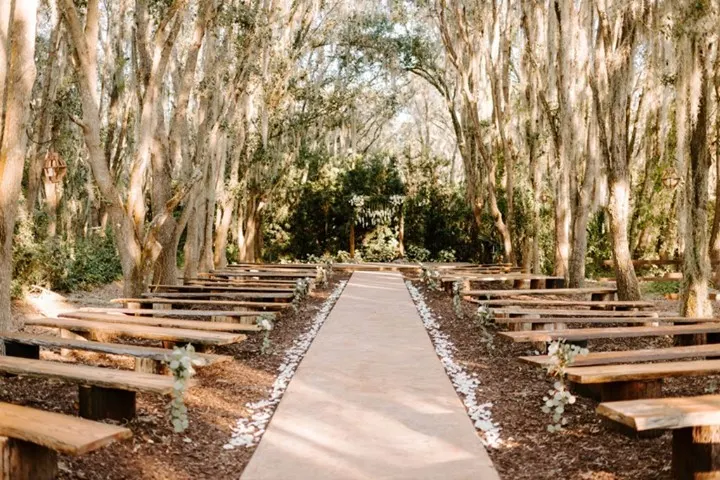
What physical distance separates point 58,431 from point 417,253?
24523 mm

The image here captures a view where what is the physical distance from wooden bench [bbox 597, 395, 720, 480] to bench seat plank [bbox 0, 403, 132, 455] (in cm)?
258

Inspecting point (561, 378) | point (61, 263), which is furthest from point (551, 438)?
point (61, 263)

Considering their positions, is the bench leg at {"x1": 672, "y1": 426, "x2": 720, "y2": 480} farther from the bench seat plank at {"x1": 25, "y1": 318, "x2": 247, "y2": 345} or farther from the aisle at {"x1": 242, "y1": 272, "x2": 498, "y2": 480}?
the bench seat plank at {"x1": 25, "y1": 318, "x2": 247, "y2": 345}

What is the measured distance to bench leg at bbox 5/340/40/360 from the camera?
6090 mm

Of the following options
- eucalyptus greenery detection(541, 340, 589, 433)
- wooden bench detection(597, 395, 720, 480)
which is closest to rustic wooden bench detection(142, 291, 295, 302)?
eucalyptus greenery detection(541, 340, 589, 433)

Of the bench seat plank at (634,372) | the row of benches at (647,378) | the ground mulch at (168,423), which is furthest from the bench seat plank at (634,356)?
the ground mulch at (168,423)

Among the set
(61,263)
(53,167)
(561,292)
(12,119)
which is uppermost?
(53,167)

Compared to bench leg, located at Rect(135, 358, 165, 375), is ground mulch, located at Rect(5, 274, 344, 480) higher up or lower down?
lower down

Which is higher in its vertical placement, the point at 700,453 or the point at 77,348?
the point at 77,348

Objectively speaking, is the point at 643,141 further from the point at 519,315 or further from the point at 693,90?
the point at 519,315

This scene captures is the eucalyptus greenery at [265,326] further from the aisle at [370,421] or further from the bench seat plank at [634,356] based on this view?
the bench seat plank at [634,356]

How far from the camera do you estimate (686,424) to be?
142 inches

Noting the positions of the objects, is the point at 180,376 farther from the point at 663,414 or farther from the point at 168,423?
the point at 663,414

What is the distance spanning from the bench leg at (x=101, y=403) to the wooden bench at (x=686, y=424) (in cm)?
320
